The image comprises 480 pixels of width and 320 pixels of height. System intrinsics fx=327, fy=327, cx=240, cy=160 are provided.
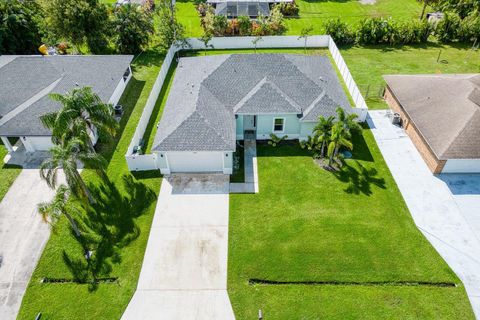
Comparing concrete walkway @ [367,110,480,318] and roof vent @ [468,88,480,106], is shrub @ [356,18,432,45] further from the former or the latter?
concrete walkway @ [367,110,480,318]

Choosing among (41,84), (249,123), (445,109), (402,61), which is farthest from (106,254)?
(402,61)

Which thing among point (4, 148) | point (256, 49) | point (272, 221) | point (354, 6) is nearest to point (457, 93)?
point (272, 221)

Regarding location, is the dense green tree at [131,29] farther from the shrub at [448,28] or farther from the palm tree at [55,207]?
the shrub at [448,28]

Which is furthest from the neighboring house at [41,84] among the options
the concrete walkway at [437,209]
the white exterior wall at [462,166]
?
the white exterior wall at [462,166]

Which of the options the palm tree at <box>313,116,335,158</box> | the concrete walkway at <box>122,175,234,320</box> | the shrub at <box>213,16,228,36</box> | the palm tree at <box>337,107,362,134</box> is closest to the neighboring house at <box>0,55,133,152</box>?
the concrete walkway at <box>122,175,234,320</box>

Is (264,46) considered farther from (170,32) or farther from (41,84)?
(41,84)
